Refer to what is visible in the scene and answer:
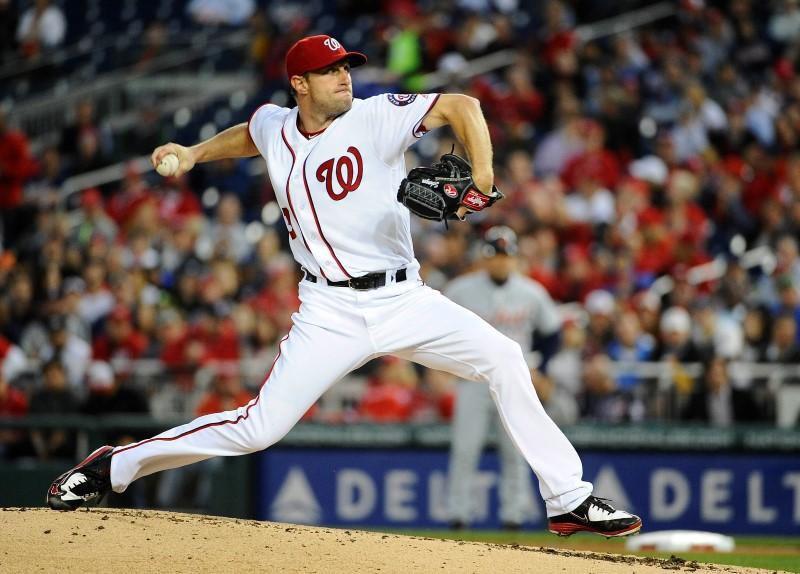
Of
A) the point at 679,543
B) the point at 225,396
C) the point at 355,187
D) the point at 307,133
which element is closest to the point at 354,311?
the point at 355,187

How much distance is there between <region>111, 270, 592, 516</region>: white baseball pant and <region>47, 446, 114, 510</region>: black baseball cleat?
0.12 metres

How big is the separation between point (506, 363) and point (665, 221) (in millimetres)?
8552

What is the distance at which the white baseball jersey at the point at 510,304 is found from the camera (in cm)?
1020

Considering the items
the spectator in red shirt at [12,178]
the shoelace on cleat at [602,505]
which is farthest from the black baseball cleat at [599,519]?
the spectator in red shirt at [12,178]

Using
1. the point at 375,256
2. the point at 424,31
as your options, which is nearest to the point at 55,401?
the point at 375,256

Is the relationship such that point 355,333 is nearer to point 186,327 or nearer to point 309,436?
point 309,436

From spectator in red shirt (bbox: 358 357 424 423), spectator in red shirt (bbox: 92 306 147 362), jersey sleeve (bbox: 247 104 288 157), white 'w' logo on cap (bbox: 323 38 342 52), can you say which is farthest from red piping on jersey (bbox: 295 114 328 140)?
spectator in red shirt (bbox: 92 306 147 362)

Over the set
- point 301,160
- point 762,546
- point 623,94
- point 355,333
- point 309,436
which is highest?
point 623,94

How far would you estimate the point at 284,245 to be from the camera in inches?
545

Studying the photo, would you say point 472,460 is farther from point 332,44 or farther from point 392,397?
point 332,44

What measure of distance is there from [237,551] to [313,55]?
6.88 ft

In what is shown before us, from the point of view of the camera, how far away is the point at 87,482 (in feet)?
20.4

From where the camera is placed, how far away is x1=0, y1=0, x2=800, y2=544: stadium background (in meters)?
11.1

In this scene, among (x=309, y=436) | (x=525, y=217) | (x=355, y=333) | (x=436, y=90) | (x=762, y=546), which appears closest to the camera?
(x=355, y=333)
